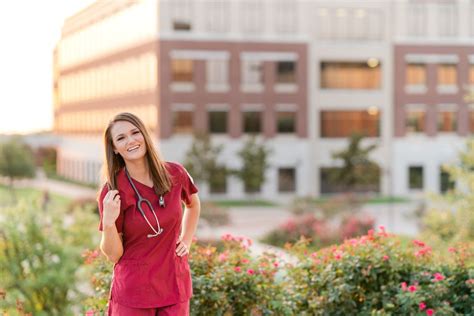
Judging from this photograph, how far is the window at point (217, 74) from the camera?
49000mm

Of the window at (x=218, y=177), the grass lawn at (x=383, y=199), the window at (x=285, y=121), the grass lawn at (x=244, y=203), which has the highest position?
the window at (x=285, y=121)

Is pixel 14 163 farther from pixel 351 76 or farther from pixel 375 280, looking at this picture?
pixel 375 280

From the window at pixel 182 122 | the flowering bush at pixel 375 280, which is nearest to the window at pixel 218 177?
the window at pixel 182 122

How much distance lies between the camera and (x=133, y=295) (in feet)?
15.3

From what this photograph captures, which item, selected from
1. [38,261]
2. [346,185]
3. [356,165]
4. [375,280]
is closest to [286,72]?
[356,165]

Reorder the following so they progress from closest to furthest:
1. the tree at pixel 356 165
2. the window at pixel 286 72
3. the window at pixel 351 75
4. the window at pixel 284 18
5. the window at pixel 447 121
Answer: the tree at pixel 356 165, the window at pixel 286 72, the window at pixel 284 18, the window at pixel 351 75, the window at pixel 447 121

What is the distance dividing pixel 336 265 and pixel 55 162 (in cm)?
7635

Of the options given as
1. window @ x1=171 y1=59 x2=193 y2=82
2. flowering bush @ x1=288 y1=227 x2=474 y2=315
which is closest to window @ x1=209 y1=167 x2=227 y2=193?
window @ x1=171 y1=59 x2=193 y2=82

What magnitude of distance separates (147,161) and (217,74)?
44560mm

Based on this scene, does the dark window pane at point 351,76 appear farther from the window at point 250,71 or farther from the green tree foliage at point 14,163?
the green tree foliage at point 14,163

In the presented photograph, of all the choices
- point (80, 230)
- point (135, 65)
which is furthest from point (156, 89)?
point (80, 230)

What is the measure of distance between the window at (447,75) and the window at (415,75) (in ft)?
3.33

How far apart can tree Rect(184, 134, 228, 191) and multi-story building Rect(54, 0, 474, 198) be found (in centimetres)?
192

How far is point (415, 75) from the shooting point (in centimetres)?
5216
